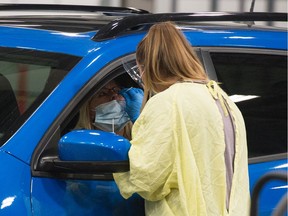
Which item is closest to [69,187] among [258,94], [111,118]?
[111,118]

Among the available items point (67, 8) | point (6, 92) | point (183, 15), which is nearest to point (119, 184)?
point (6, 92)

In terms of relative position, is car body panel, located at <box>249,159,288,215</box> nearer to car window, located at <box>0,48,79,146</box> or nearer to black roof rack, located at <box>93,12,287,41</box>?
black roof rack, located at <box>93,12,287,41</box>

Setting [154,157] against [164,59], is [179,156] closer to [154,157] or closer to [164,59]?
[154,157]

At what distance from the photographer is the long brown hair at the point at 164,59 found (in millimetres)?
2988

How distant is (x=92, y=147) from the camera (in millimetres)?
2889

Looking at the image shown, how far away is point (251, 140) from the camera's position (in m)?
3.57

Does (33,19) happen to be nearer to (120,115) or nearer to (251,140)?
(120,115)

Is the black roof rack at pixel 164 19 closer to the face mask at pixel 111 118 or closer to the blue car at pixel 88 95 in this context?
the blue car at pixel 88 95

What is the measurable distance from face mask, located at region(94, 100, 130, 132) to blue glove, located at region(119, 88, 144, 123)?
0.08 meters

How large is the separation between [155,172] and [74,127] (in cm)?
48

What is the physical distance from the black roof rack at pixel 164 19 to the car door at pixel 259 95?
0.18 metres

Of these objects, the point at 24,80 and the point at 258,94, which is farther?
the point at 258,94

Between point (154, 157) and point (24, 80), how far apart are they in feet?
2.68

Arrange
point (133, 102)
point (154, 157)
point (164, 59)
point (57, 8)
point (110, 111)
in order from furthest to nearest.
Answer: point (57, 8)
point (133, 102)
point (110, 111)
point (164, 59)
point (154, 157)
